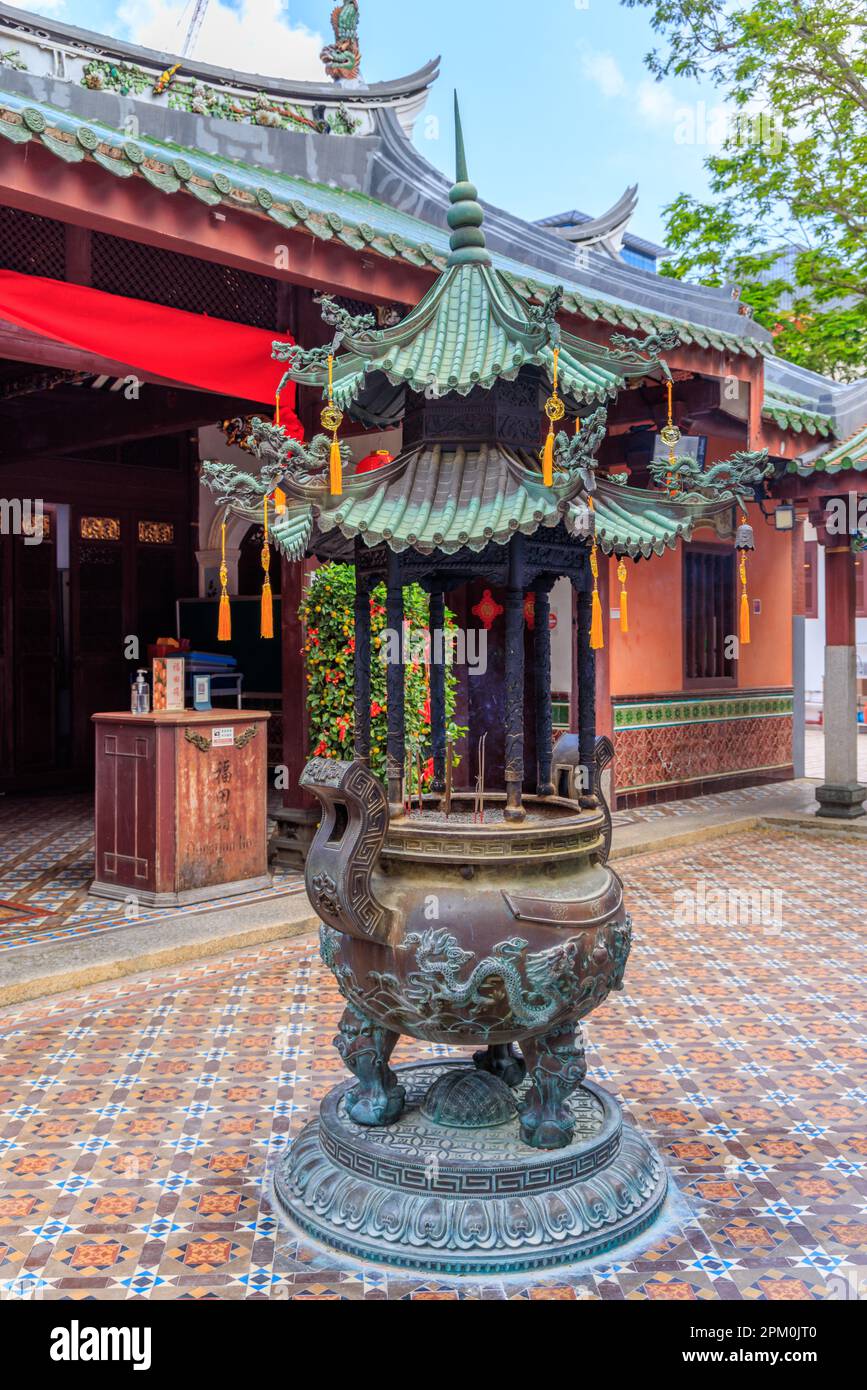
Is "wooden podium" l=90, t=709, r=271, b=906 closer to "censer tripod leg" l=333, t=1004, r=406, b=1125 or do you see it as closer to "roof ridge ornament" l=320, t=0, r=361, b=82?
"censer tripod leg" l=333, t=1004, r=406, b=1125

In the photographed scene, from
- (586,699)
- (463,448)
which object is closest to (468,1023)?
(586,699)

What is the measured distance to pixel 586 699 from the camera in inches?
156

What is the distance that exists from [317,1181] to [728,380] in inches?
293

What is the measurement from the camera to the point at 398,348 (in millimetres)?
3658

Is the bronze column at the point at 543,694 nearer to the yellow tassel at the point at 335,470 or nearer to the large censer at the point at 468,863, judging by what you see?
the large censer at the point at 468,863

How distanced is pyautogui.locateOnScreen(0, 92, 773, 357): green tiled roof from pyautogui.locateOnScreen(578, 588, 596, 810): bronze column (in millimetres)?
1872

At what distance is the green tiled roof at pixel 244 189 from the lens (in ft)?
16.5

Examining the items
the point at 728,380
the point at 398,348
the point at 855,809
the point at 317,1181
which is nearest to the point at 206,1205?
the point at 317,1181

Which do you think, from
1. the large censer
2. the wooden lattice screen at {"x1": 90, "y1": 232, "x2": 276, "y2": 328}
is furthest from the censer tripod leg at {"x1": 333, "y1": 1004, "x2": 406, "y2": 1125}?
the wooden lattice screen at {"x1": 90, "y1": 232, "x2": 276, "y2": 328}

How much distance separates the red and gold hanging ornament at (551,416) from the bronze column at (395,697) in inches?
23.9

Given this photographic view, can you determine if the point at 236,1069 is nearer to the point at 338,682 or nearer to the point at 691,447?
the point at 338,682

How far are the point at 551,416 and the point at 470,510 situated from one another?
47 cm

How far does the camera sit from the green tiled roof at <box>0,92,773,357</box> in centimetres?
502

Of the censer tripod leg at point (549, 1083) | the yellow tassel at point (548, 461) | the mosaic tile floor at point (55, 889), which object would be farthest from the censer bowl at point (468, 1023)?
the mosaic tile floor at point (55, 889)
